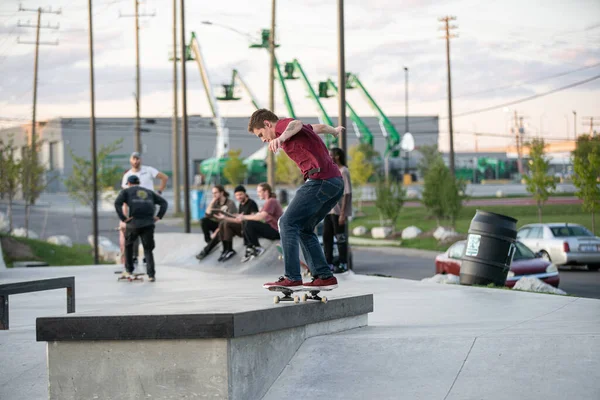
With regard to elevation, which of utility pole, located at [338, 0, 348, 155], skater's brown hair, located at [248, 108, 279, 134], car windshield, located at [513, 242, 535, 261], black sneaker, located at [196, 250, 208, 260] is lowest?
car windshield, located at [513, 242, 535, 261]

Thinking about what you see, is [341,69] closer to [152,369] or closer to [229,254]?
[229,254]

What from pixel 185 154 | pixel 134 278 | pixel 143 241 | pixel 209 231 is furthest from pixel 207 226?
pixel 185 154

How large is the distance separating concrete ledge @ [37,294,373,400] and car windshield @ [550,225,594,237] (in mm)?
20267

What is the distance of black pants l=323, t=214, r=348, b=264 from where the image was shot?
42.0ft

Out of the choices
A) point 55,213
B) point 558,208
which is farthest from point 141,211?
point 55,213

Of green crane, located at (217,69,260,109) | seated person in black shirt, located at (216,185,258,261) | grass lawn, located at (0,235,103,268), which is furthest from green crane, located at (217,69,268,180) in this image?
seated person in black shirt, located at (216,185,258,261)

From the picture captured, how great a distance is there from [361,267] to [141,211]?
13017 millimetres

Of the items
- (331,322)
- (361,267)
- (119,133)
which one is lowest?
(361,267)

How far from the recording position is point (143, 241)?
521 inches

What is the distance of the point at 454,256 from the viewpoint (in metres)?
19.1

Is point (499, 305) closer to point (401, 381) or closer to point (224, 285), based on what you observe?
point (401, 381)

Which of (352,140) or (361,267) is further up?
(352,140)

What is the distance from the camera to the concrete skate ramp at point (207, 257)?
14766 millimetres

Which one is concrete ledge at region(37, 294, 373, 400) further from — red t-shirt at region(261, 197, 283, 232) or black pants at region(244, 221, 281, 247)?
black pants at region(244, 221, 281, 247)
